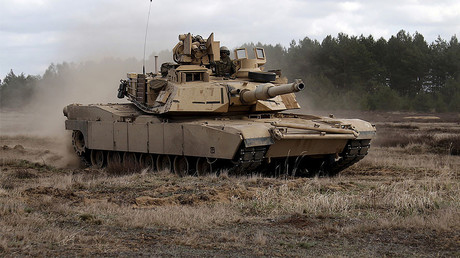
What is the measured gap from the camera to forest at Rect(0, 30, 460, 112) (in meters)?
47.4

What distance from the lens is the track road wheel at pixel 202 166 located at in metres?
17.6

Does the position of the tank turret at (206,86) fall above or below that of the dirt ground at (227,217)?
above

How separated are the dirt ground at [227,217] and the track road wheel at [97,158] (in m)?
5.24

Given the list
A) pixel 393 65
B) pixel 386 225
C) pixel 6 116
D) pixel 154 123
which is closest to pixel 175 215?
pixel 386 225

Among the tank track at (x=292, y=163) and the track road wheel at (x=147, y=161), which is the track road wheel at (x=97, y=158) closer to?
the track road wheel at (x=147, y=161)

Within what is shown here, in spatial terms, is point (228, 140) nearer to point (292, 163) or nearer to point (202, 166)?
point (202, 166)

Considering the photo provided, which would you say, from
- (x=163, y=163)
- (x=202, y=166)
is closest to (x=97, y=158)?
(x=163, y=163)

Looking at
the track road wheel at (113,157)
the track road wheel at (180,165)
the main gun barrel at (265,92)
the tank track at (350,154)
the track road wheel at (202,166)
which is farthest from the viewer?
the track road wheel at (113,157)

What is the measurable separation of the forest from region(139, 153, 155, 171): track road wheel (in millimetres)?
24875

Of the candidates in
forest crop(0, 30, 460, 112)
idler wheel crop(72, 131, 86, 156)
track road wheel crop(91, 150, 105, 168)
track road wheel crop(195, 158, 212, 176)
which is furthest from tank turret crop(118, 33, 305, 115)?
forest crop(0, 30, 460, 112)

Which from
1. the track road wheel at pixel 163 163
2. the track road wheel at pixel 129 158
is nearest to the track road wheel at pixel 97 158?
the track road wheel at pixel 129 158

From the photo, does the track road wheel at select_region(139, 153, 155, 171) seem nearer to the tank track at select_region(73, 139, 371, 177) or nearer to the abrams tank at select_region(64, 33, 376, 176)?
the abrams tank at select_region(64, 33, 376, 176)

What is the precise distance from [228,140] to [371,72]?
3697cm

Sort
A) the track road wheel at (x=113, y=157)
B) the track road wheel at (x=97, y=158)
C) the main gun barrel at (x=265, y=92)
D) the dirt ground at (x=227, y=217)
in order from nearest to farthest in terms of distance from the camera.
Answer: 1. the dirt ground at (x=227, y=217)
2. the main gun barrel at (x=265, y=92)
3. the track road wheel at (x=113, y=157)
4. the track road wheel at (x=97, y=158)
